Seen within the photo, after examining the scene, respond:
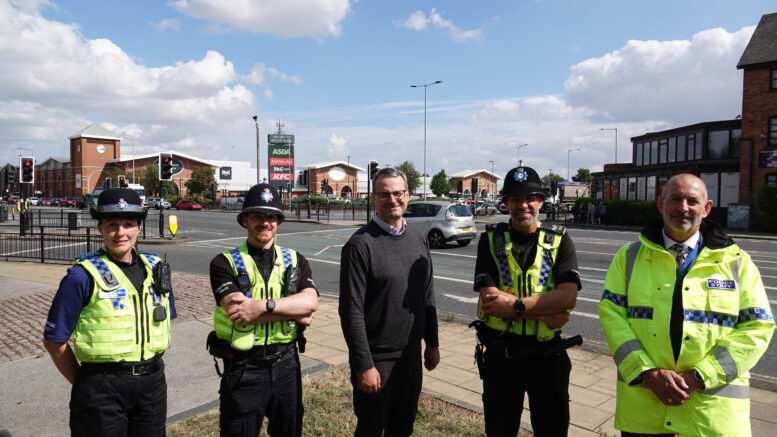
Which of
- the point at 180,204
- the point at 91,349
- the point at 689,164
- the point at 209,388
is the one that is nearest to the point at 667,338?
the point at 91,349

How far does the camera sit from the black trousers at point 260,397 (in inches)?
105

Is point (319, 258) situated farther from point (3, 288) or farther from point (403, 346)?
point (403, 346)

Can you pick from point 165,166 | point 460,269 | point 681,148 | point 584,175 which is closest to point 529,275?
point 460,269

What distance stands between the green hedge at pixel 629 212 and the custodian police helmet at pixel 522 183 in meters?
30.8

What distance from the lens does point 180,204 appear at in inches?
2239

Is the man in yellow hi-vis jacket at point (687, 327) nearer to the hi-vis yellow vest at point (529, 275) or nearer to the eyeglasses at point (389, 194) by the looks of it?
the hi-vis yellow vest at point (529, 275)

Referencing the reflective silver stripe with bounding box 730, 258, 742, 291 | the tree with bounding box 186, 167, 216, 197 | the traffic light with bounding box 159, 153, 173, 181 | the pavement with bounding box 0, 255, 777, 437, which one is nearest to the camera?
the reflective silver stripe with bounding box 730, 258, 742, 291

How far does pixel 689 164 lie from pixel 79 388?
39423mm

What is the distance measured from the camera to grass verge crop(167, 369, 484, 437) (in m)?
3.83

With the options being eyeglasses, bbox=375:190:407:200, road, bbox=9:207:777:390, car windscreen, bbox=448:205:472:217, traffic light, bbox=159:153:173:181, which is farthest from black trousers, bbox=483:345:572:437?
traffic light, bbox=159:153:173:181

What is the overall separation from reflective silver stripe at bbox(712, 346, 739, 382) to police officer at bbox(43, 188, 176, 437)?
2.78m

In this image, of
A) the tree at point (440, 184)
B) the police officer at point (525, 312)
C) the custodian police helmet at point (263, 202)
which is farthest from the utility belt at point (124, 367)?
the tree at point (440, 184)

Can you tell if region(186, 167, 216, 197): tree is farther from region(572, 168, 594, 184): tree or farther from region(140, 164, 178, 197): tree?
region(572, 168, 594, 184): tree

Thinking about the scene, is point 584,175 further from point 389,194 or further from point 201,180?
point 389,194
